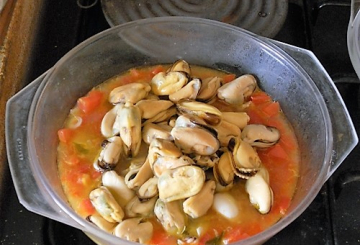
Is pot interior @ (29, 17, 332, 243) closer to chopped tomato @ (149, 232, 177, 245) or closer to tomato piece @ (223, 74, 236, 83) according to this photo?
tomato piece @ (223, 74, 236, 83)

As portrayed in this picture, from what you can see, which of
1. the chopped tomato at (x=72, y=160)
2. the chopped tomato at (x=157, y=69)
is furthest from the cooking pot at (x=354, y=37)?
the chopped tomato at (x=72, y=160)

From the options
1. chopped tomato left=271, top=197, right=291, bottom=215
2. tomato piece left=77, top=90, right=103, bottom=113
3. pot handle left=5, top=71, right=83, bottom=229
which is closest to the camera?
pot handle left=5, top=71, right=83, bottom=229

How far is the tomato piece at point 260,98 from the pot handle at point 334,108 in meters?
0.08

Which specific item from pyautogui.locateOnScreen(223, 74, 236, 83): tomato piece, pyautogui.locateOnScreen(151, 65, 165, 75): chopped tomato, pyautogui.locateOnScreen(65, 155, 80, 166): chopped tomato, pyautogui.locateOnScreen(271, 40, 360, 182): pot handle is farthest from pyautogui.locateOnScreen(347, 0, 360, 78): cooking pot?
pyautogui.locateOnScreen(65, 155, 80, 166): chopped tomato

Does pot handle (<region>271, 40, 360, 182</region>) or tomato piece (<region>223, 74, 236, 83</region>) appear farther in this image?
tomato piece (<region>223, 74, 236, 83</region>)

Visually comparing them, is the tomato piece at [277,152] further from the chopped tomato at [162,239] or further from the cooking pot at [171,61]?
the chopped tomato at [162,239]

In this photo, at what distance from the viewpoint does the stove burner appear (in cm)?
93

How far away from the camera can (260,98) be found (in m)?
0.87

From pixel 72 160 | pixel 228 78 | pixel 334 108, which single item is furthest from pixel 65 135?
pixel 334 108

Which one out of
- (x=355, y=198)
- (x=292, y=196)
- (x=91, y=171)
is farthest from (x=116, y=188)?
(x=355, y=198)

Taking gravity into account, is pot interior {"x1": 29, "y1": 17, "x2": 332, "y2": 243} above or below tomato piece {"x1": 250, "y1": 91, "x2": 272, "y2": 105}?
above

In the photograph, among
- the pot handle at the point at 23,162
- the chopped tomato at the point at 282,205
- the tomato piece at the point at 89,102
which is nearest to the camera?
the pot handle at the point at 23,162

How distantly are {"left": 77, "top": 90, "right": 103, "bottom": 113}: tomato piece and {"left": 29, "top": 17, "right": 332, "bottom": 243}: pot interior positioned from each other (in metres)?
0.02

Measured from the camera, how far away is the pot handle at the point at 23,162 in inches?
24.9
